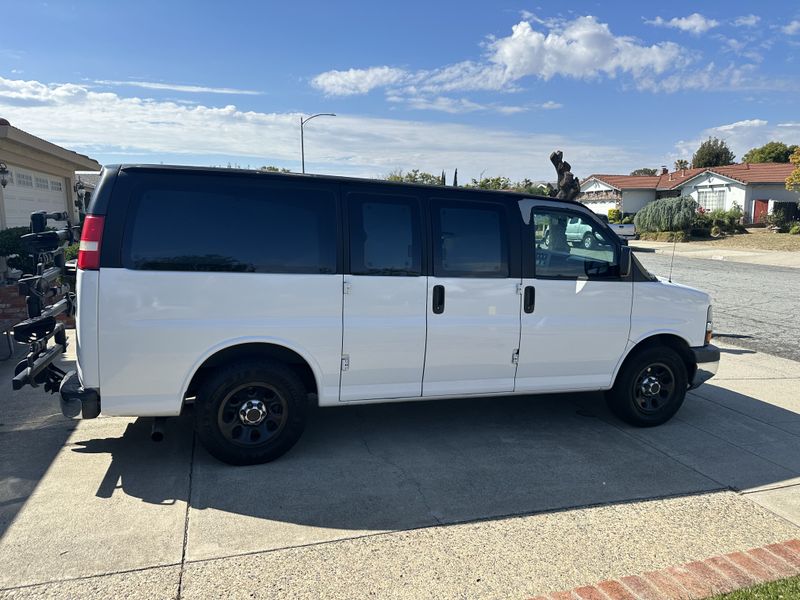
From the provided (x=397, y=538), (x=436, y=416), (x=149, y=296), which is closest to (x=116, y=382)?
(x=149, y=296)

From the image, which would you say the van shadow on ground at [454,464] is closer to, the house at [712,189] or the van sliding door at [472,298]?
the van sliding door at [472,298]

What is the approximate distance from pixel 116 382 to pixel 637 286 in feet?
14.0

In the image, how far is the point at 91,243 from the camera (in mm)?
3703

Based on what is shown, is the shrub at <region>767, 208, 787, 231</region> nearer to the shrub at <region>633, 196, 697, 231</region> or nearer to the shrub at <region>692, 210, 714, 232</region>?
the shrub at <region>692, 210, 714, 232</region>

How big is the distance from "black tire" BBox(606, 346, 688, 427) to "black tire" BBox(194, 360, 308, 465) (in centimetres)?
291

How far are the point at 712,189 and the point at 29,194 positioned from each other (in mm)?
47201

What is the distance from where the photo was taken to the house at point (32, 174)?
37.9 feet

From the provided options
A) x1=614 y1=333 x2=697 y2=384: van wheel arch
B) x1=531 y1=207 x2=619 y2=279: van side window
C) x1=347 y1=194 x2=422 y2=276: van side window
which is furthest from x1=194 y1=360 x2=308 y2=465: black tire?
x1=614 y1=333 x2=697 y2=384: van wheel arch

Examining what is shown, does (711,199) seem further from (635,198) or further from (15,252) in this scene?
(15,252)

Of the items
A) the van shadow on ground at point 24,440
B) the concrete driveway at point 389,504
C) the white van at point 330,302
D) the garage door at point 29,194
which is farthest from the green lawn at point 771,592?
the garage door at point 29,194

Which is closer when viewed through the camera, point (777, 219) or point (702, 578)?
point (702, 578)

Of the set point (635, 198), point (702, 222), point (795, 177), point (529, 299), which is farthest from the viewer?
point (635, 198)

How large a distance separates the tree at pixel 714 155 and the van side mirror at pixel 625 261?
2896 inches

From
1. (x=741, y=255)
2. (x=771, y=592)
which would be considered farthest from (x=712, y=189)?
(x=771, y=592)
